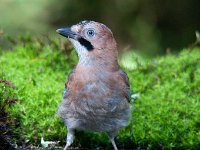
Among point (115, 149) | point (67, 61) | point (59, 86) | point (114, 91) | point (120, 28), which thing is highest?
point (120, 28)

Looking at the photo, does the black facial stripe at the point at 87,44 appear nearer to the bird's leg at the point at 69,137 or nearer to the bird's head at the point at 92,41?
the bird's head at the point at 92,41

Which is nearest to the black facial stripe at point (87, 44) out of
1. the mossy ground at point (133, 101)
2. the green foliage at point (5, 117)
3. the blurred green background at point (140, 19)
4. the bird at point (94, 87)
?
the bird at point (94, 87)

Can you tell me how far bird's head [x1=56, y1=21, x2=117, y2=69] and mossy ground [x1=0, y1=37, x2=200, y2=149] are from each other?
33.4 inches

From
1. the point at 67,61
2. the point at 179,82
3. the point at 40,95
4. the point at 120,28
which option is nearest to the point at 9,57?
the point at 67,61

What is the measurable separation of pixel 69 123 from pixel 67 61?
2.08 metres

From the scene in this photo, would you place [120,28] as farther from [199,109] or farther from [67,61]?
[199,109]

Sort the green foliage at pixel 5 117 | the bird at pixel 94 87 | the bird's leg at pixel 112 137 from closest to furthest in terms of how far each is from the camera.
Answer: the green foliage at pixel 5 117 < the bird at pixel 94 87 < the bird's leg at pixel 112 137

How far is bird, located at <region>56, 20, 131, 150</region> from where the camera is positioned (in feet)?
18.3

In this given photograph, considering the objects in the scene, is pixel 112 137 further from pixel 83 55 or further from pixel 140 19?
pixel 140 19

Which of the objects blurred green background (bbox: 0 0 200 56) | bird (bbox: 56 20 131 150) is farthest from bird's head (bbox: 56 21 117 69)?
blurred green background (bbox: 0 0 200 56)

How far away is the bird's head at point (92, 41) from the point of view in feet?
18.6

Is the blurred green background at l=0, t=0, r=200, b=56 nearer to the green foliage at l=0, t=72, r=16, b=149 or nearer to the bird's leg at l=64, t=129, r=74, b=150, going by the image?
the green foliage at l=0, t=72, r=16, b=149

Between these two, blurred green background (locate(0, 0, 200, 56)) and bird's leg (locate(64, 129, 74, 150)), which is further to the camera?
blurred green background (locate(0, 0, 200, 56))

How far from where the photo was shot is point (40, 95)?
6.50 m
